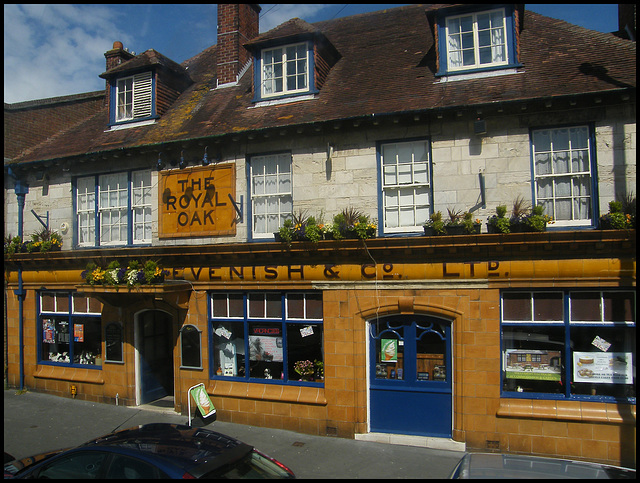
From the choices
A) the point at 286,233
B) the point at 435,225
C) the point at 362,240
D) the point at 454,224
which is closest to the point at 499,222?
the point at 454,224

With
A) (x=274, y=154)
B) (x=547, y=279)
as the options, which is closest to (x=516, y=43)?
(x=547, y=279)

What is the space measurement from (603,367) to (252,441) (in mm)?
7096

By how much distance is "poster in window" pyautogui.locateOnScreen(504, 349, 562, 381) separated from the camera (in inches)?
367

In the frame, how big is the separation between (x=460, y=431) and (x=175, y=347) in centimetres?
699

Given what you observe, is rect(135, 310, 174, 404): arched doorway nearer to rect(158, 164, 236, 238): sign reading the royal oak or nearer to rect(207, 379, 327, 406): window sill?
rect(207, 379, 327, 406): window sill

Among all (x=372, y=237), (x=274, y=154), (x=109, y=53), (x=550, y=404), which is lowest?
(x=550, y=404)

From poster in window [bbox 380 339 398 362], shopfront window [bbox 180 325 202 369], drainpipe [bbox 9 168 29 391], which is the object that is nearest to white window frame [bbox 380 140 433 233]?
poster in window [bbox 380 339 398 362]

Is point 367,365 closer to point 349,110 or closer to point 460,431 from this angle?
point 460,431

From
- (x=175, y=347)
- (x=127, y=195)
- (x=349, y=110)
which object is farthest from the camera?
(x=127, y=195)

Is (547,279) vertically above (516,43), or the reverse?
(516,43)

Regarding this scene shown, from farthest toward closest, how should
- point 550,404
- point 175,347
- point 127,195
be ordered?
point 127,195, point 175,347, point 550,404

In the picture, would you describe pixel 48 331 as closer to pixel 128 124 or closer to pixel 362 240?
pixel 128 124

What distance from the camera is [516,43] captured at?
10445mm

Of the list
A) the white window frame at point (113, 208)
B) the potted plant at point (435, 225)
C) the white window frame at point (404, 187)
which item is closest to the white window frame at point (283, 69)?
the white window frame at point (404, 187)
